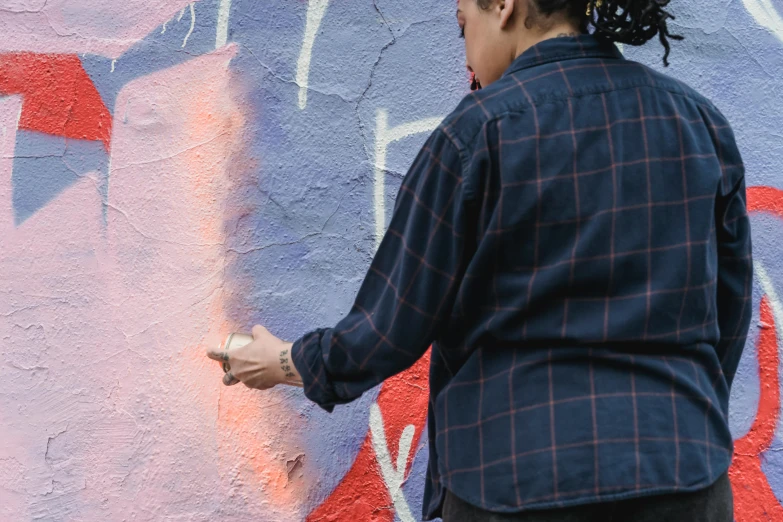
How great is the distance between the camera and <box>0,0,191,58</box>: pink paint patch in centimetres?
206

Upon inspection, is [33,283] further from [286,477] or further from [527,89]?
[527,89]

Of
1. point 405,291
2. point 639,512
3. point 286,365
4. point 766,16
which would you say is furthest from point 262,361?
point 766,16

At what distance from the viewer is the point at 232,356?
149cm

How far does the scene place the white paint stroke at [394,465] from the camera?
2.17 meters

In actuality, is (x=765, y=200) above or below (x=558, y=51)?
below

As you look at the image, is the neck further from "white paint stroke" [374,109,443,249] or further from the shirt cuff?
"white paint stroke" [374,109,443,249]

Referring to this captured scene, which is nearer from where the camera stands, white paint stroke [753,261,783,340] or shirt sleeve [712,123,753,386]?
shirt sleeve [712,123,753,386]

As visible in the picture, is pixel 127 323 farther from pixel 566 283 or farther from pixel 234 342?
pixel 566 283

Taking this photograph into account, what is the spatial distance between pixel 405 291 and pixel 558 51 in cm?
45

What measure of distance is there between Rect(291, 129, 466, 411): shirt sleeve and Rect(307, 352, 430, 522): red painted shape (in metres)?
0.80

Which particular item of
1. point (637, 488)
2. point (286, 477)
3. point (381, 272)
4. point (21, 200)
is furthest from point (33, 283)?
point (637, 488)

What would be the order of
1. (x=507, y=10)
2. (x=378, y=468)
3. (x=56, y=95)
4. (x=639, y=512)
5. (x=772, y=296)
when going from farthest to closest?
(x=772, y=296), (x=378, y=468), (x=56, y=95), (x=507, y=10), (x=639, y=512)

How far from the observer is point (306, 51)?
85.0 inches

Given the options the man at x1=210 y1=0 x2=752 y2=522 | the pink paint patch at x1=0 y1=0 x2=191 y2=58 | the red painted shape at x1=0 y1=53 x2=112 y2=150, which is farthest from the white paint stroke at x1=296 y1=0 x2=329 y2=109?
the man at x1=210 y1=0 x2=752 y2=522
